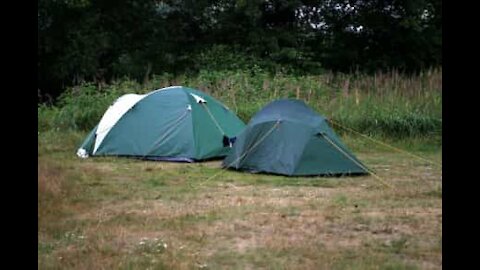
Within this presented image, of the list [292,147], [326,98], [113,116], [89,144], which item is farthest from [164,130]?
[326,98]

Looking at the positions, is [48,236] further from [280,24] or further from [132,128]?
[280,24]

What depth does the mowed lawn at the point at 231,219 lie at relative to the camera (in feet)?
15.0

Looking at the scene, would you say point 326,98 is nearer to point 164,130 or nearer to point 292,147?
point 164,130

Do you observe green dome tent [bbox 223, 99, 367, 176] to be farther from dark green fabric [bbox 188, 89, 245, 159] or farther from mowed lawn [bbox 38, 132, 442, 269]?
dark green fabric [bbox 188, 89, 245, 159]

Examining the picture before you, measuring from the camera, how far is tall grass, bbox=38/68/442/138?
11.6 meters

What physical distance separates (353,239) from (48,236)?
2.39m

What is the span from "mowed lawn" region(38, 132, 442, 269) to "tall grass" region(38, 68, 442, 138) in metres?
2.68

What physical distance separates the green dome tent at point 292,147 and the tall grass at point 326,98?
3.39 meters

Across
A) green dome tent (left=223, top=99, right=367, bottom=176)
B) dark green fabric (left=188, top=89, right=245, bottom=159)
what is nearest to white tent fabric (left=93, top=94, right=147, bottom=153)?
dark green fabric (left=188, top=89, right=245, bottom=159)

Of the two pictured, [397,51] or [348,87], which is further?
[397,51]

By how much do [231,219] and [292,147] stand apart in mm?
2587

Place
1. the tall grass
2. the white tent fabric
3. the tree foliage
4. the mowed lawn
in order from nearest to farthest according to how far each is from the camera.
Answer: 1. the mowed lawn
2. the white tent fabric
3. the tall grass
4. the tree foliage

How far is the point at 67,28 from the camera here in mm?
19656

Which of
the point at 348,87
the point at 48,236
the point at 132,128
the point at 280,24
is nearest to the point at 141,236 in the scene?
the point at 48,236
